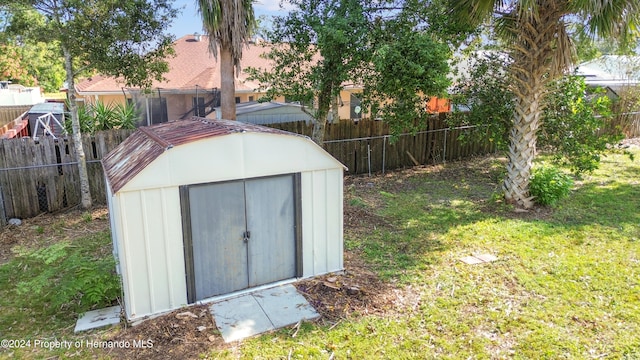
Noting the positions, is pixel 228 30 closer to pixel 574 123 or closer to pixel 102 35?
pixel 102 35

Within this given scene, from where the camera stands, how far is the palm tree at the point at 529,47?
8.62 meters

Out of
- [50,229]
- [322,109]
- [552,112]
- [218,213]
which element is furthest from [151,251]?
[552,112]

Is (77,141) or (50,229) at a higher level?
(77,141)

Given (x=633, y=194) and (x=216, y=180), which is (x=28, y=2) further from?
(x=633, y=194)

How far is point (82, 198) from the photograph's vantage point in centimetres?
1001

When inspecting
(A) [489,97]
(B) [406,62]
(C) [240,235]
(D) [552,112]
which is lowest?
(C) [240,235]

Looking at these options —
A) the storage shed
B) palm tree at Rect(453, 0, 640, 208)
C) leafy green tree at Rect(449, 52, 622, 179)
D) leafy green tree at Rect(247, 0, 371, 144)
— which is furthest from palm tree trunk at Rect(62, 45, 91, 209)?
leafy green tree at Rect(449, 52, 622, 179)

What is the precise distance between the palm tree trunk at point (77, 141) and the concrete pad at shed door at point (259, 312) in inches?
233

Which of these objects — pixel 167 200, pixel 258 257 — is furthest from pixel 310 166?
pixel 167 200

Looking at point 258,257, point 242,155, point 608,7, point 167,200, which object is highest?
point 608,7

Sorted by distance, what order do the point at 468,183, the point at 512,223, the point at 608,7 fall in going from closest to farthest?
1. the point at 608,7
2. the point at 512,223
3. the point at 468,183

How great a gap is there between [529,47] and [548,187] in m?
3.09

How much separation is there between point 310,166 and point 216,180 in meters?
1.34

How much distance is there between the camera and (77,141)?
9.69 m
